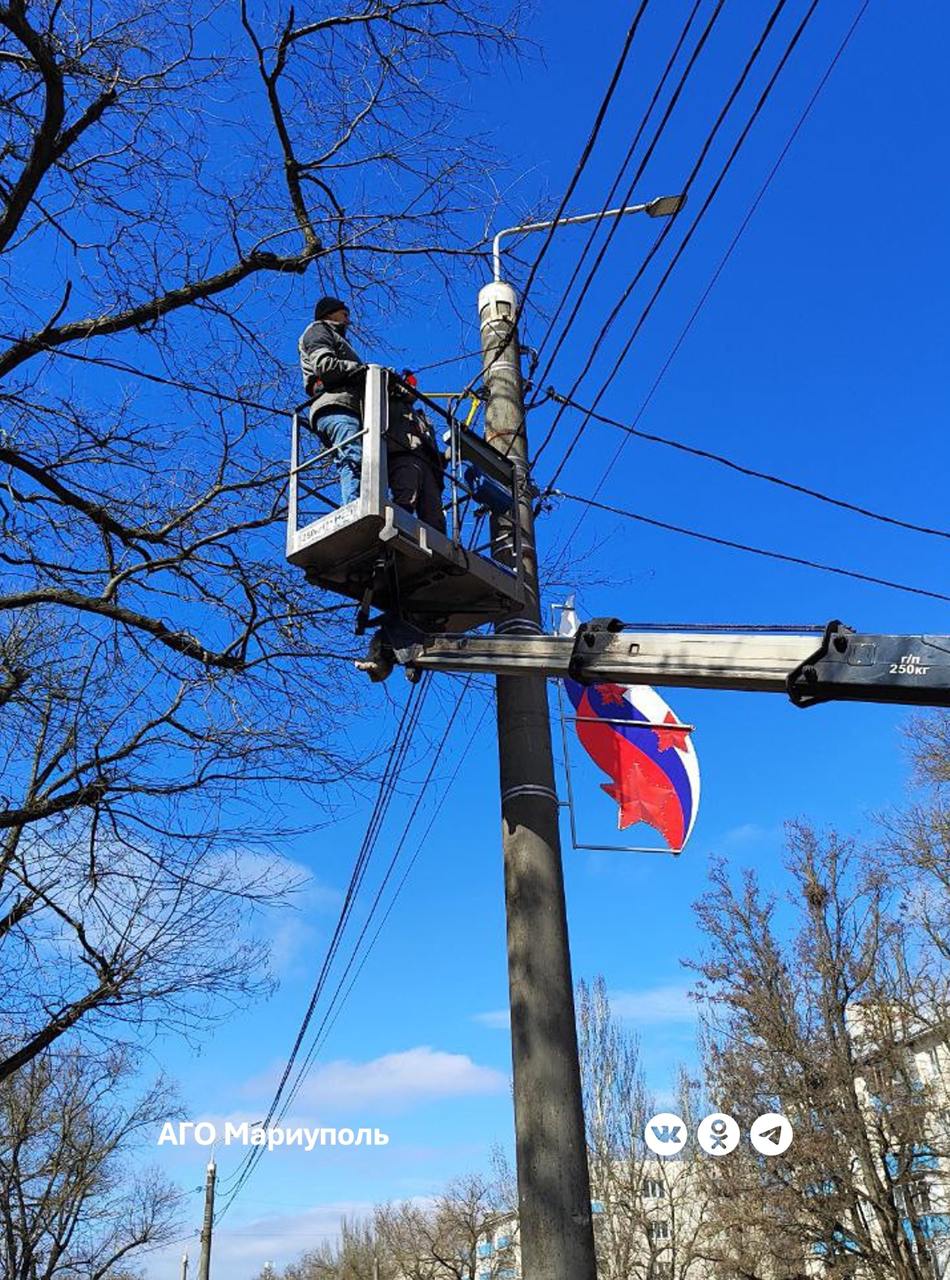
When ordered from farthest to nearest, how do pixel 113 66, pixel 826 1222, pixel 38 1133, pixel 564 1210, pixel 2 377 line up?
pixel 38 1133
pixel 826 1222
pixel 2 377
pixel 113 66
pixel 564 1210

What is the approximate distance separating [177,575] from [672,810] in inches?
179

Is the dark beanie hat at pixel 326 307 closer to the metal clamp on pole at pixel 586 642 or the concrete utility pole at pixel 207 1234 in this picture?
the metal clamp on pole at pixel 586 642

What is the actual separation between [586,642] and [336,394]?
219 centimetres

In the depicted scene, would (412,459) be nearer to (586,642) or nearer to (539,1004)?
(586,642)

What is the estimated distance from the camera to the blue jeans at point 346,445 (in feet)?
20.5

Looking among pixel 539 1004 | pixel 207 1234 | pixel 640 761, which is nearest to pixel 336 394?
pixel 640 761

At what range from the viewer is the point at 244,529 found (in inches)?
356

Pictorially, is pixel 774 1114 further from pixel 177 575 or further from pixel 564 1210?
pixel 564 1210

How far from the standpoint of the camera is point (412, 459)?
6.41 m

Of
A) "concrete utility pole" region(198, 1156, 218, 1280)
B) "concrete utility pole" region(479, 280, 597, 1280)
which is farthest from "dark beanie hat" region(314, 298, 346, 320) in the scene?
"concrete utility pole" region(198, 1156, 218, 1280)

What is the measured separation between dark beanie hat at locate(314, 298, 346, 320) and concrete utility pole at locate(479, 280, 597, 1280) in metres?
2.48

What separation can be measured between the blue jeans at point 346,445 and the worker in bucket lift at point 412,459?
187 mm

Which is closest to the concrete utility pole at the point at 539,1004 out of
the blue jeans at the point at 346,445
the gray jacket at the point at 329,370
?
the blue jeans at the point at 346,445

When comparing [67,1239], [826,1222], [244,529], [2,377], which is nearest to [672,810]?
Result: [244,529]
